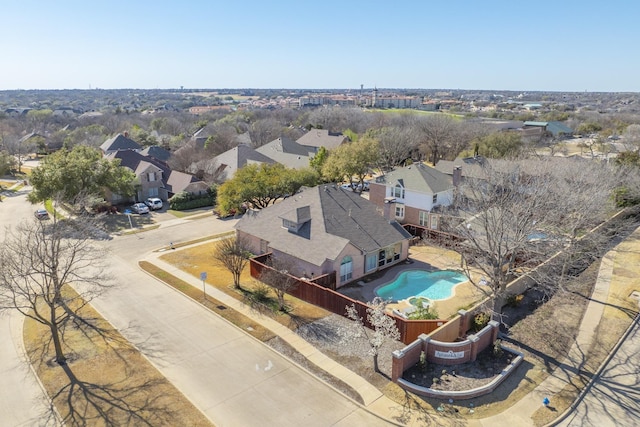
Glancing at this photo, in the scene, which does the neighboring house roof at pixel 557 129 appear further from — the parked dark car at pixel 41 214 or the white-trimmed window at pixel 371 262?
the parked dark car at pixel 41 214

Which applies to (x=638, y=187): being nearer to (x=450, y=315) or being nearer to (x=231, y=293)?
(x=450, y=315)

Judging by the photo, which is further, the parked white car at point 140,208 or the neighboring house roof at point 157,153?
the neighboring house roof at point 157,153

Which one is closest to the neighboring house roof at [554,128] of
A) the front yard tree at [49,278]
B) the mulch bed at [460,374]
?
the mulch bed at [460,374]

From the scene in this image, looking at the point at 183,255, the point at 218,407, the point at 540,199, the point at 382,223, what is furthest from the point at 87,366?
the point at 540,199

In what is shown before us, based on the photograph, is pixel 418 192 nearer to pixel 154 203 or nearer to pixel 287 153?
pixel 154 203

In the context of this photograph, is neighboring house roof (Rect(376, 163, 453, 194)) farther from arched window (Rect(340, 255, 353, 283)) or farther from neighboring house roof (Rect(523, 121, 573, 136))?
neighboring house roof (Rect(523, 121, 573, 136))

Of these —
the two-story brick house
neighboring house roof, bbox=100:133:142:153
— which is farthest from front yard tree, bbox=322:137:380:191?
neighboring house roof, bbox=100:133:142:153
